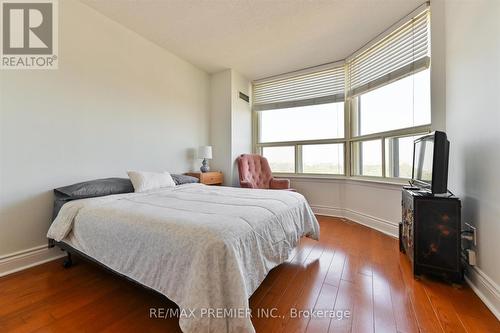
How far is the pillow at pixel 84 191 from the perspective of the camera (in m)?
1.82

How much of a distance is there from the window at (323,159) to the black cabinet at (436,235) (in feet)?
6.14

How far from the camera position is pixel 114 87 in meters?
2.48

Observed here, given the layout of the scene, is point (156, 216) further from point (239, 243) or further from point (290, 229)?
point (290, 229)

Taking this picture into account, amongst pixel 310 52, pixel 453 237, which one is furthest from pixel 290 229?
pixel 310 52

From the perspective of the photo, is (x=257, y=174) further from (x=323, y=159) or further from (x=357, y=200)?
(x=357, y=200)

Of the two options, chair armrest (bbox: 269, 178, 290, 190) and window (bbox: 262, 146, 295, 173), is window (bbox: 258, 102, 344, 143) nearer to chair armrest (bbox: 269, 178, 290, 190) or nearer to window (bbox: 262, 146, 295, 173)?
window (bbox: 262, 146, 295, 173)

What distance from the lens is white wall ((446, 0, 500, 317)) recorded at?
1307mm

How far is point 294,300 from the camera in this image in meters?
1.40

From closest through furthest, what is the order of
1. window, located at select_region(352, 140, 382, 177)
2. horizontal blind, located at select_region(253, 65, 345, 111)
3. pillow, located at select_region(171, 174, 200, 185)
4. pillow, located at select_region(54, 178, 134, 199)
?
1. pillow, located at select_region(54, 178, 134, 199)
2. pillow, located at select_region(171, 174, 200, 185)
3. window, located at select_region(352, 140, 382, 177)
4. horizontal blind, located at select_region(253, 65, 345, 111)

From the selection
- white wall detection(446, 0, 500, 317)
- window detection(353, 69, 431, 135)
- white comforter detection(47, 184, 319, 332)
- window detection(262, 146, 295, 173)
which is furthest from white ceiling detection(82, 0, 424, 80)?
white comforter detection(47, 184, 319, 332)

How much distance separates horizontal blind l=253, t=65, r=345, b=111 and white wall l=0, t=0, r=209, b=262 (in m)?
1.71

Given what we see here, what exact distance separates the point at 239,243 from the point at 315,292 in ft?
2.75

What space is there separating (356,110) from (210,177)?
8.63ft

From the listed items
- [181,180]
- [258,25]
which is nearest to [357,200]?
[181,180]
